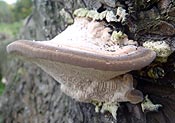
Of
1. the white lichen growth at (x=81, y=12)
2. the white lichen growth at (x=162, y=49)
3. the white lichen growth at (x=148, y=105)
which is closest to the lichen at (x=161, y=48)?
the white lichen growth at (x=162, y=49)

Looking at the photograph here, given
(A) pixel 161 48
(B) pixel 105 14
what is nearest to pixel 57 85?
(B) pixel 105 14

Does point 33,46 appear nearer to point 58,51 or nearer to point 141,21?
point 58,51

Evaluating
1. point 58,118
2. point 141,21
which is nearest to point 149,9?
point 141,21

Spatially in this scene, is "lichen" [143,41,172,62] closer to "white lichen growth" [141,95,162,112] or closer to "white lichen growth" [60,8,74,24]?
"white lichen growth" [141,95,162,112]

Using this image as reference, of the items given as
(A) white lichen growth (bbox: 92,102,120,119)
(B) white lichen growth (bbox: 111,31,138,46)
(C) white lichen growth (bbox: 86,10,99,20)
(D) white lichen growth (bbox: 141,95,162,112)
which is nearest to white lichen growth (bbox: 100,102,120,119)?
(A) white lichen growth (bbox: 92,102,120,119)

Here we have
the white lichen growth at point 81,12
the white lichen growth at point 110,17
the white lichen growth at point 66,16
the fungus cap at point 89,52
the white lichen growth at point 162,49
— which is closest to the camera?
the fungus cap at point 89,52

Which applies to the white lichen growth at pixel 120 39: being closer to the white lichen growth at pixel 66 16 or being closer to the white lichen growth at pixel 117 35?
the white lichen growth at pixel 117 35
